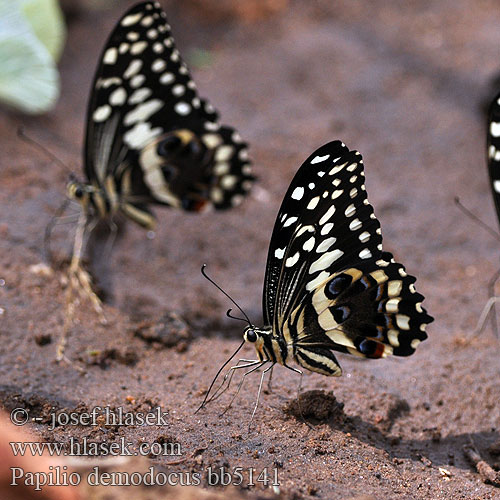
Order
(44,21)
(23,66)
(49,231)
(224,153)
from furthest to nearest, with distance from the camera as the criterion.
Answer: (44,21) < (23,66) < (224,153) < (49,231)

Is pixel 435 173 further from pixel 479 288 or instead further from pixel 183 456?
pixel 183 456

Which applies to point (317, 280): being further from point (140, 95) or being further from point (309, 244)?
point (140, 95)

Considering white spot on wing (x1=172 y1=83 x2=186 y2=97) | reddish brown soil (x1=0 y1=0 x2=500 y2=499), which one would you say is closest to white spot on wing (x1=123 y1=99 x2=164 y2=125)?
white spot on wing (x1=172 y1=83 x2=186 y2=97)

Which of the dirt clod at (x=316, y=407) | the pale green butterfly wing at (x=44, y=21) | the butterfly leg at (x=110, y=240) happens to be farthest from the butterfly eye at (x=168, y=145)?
the pale green butterfly wing at (x=44, y=21)

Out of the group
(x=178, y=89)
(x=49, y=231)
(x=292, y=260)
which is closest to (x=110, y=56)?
(x=178, y=89)

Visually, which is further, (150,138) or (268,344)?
(150,138)

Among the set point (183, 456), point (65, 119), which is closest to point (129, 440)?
point (183, 456)
